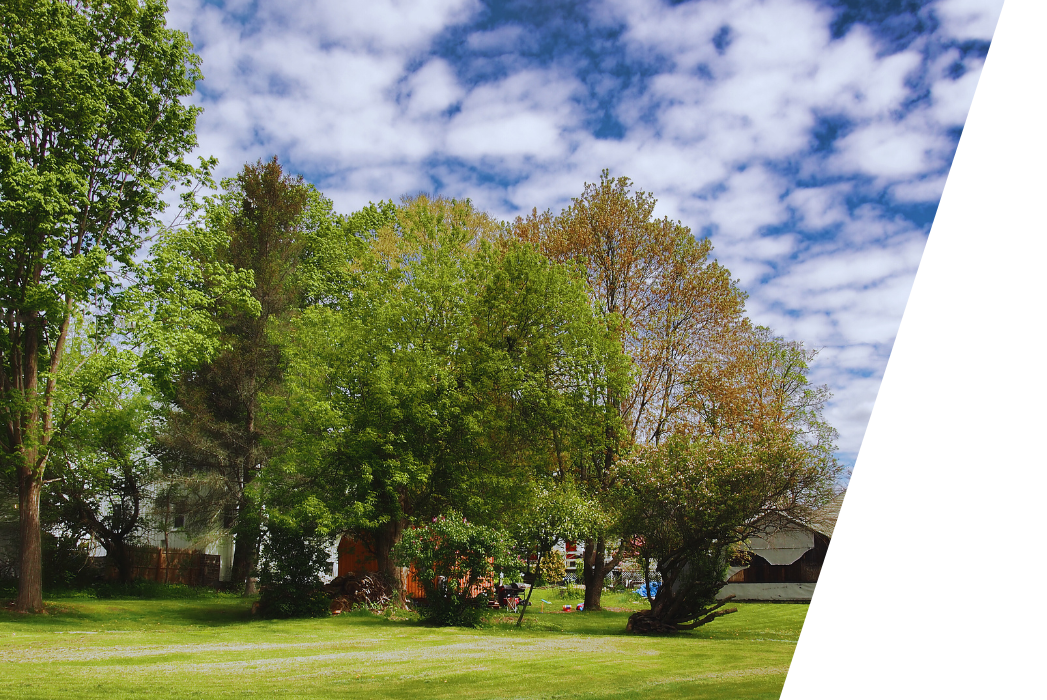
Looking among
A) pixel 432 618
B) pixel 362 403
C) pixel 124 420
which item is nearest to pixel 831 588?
pixel 432 618

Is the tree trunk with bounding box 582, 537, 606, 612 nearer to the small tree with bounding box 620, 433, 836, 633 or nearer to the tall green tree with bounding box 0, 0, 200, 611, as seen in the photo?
the small tree with bounding box 620, 433, 836, 633

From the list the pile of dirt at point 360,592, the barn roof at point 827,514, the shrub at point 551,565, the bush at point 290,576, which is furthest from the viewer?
the shrub at point 551,565

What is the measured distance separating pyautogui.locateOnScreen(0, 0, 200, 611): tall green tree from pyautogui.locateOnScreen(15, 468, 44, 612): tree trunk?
29 millimetres

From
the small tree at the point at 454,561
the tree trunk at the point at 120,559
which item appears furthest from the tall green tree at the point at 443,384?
the tree trunk at the point at 120,559

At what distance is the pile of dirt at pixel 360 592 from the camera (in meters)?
19.3

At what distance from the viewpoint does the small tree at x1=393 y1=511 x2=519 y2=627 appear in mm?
16859

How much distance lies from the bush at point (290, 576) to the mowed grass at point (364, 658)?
828mm

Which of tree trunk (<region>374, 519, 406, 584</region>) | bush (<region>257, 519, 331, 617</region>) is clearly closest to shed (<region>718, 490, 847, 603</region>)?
tree trunk (<region>374, 519, 406, 584</region>)

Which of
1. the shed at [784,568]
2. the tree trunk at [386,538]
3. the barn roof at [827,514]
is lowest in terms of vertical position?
the shed at [784,568]

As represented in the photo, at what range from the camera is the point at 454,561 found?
1703cm

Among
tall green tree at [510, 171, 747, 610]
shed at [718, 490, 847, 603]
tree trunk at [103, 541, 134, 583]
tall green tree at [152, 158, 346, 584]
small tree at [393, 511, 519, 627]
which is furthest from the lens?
shed at [718, 490, 847, 603]

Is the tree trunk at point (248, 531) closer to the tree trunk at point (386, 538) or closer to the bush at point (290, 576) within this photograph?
the bush at point (290, 576)

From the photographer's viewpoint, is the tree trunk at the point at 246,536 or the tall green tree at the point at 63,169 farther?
the tree trunk at the point at 246,536

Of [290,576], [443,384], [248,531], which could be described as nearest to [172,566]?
[248,531]
